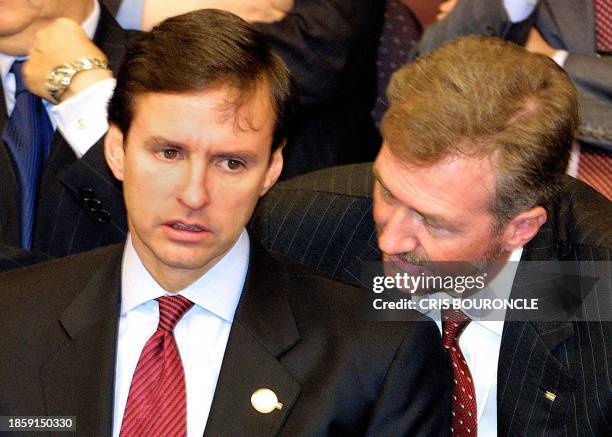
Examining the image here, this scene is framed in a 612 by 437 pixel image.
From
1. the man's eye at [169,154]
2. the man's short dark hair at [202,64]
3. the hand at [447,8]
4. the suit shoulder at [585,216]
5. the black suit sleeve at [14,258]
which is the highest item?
the man's short dark hair at [202,64]

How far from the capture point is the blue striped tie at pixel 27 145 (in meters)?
3.05

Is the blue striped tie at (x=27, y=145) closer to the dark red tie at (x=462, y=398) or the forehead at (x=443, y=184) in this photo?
the forehead at (x=443, y=184)

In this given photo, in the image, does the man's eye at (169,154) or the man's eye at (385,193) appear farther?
the man's eye at (385,193)

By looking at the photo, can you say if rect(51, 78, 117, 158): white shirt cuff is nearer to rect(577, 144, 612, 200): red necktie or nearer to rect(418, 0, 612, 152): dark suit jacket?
rect(418, 0, 612, 152): dark suit jacket

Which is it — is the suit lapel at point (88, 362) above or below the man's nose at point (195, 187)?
below

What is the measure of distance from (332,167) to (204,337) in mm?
785

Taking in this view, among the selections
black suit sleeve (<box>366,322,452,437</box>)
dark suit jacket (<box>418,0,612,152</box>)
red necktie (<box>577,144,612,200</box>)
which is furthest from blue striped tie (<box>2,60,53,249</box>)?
red necktie (<box>577,144,612,200</box>)

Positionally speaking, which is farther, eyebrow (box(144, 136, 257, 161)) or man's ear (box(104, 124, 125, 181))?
man's ear (box(104, 124, 125, 181))

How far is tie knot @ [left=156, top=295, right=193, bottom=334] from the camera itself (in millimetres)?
2443

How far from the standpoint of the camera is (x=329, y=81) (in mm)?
3211

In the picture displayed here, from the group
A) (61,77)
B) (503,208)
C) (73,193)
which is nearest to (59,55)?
(61,77)

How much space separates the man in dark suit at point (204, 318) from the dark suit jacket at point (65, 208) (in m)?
0.45

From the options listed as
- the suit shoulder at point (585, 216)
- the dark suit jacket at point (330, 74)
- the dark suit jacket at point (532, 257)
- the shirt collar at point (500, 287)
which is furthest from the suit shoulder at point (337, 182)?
the suit shoulder at point (585, 216)

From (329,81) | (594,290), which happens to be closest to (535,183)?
(594,290)
